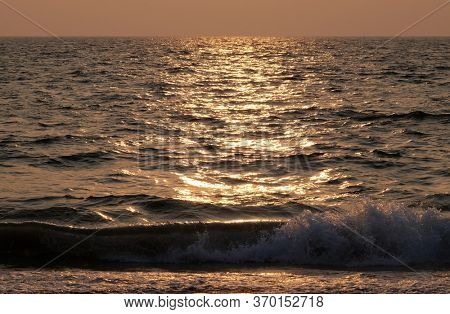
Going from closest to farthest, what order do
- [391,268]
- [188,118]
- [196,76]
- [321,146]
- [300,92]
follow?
[391,268] < [321,146] < [188,118] < [300,92] < [196,76]

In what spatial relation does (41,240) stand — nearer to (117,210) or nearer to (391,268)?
(117,210)

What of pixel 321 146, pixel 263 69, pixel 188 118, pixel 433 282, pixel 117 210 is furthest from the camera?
pixel 263 69

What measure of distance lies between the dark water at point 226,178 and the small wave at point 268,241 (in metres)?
0.03

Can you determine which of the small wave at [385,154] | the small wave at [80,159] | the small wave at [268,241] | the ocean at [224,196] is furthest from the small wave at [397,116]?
the small wave at [268,241]

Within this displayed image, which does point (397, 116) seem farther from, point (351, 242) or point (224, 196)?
point (351, 242)

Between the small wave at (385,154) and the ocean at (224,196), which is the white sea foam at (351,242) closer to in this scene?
the ocean at (224,196)

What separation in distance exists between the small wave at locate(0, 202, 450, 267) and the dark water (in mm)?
35

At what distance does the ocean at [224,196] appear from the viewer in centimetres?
1043

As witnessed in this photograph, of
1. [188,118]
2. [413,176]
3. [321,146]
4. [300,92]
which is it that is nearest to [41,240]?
[413,176]

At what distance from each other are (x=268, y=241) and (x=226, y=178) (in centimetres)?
545

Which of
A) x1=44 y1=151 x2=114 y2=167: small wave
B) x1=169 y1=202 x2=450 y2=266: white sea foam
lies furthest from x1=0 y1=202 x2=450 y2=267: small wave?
x1=44 y1=151 x2=114 y2=167: small wave

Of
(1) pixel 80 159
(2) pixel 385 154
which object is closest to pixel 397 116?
(2) pixel 385 154
